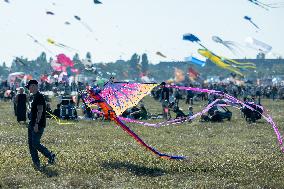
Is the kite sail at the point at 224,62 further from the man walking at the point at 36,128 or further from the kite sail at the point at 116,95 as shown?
the man walking at the point at 36,128

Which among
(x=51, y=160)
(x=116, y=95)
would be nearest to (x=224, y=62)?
(x=116, y=95)

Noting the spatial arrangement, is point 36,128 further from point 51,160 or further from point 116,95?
point 116,95

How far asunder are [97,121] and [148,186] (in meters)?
17.1

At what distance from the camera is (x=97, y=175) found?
Result: 12.7 meters

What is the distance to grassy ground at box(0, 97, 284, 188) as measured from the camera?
12.0m

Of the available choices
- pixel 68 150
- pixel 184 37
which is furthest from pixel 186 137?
pixel 68 150

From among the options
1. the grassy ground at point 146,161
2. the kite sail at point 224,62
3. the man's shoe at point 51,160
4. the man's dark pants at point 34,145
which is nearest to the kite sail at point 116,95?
the grassy ground at point 146,161

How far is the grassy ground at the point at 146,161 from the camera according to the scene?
12.0m

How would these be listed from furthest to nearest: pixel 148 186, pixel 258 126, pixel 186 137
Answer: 1. pixel 258 126
2. pixel 186 137
3. pixel 148 186

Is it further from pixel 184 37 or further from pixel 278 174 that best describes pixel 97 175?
pixel 184 37

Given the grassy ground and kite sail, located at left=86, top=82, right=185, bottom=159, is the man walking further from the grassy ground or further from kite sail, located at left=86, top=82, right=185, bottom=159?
kite sail, located at left=86, top=82, right=185, bottom=159

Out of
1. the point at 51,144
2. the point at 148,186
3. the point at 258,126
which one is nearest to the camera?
the point at 148,186

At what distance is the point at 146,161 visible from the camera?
568 inches

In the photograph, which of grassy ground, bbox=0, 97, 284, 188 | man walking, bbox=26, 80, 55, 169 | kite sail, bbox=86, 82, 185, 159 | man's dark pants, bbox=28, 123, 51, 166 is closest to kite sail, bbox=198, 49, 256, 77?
grassy ground, bbox=0, 97, 284, 188
